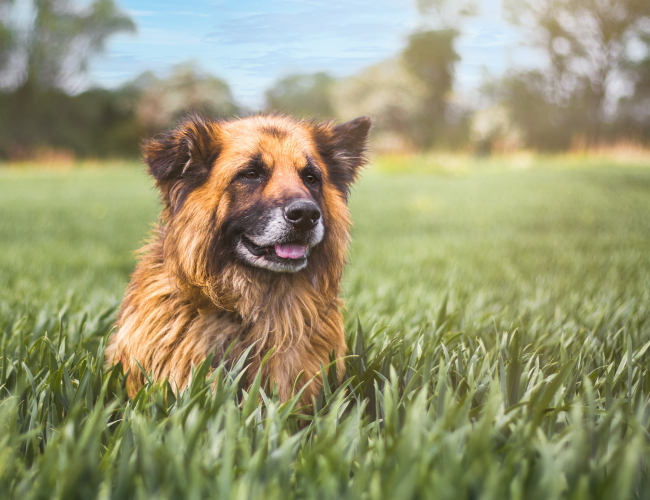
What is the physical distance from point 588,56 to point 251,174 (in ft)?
17.9

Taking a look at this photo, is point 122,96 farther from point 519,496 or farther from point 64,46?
point 519,496

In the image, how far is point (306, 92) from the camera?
87.4 ft

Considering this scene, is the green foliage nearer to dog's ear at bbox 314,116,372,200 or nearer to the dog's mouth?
dog's ear at bbox 314,116,372,200

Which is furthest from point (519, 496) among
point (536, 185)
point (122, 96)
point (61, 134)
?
point (122, 96)

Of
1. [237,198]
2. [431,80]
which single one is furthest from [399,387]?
[431,80]

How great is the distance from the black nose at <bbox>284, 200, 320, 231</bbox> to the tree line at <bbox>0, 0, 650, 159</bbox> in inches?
35.2

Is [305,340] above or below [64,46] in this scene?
below

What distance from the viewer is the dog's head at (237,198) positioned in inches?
82.4

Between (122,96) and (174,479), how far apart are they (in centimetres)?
2432

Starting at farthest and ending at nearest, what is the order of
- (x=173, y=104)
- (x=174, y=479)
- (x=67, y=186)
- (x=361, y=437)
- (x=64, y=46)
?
(x=173, y=104) < (x=64, y=46) < (x=67, y=186) < (x=361, y=437) < (x=174, y=479)

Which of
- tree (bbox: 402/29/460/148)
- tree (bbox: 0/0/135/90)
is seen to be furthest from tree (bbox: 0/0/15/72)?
tree (bbox: 402/29/460/148)

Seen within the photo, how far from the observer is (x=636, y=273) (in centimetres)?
414

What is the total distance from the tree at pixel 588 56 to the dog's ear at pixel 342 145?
398 centimetres

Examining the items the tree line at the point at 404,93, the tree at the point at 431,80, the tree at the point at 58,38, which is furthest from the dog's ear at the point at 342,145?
the tree at the point at 431,80
